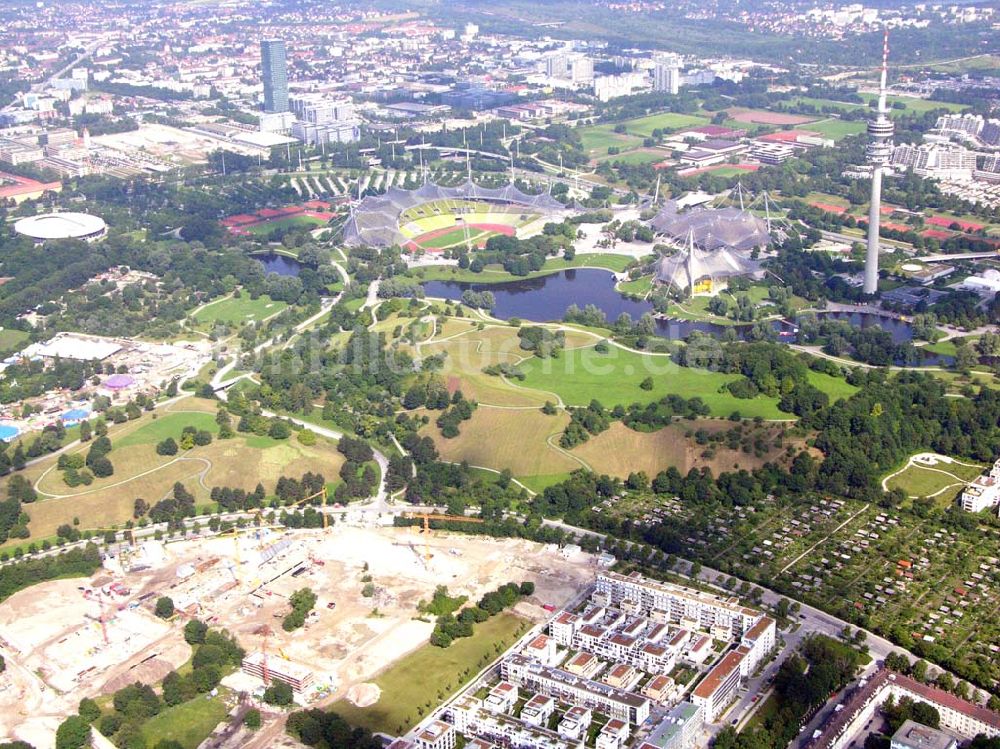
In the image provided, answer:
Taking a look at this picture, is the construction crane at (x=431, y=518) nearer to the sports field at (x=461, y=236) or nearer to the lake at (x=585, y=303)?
the lake at (x=585, y=303)

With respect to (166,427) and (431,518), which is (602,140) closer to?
(166,427)

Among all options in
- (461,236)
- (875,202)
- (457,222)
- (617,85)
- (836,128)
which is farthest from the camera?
(617,85)

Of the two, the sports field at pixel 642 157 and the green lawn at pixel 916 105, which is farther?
the green lawn at pixel 916 105

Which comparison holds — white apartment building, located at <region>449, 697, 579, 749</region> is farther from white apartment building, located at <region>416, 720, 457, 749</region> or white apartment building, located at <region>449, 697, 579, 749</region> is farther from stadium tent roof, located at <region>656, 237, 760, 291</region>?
stadium tent roof, located at <region>656, 237, 760, 291</region>

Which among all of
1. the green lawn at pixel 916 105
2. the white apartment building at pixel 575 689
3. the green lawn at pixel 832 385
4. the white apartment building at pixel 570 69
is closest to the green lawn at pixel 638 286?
the green lawn at pixel 832 385

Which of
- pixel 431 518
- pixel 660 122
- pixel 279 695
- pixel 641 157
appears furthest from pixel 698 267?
pixel 660 122

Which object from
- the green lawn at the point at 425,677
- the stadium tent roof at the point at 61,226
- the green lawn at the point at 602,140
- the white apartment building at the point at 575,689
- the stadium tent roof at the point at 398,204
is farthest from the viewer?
the green lawn at the point at 602,140
